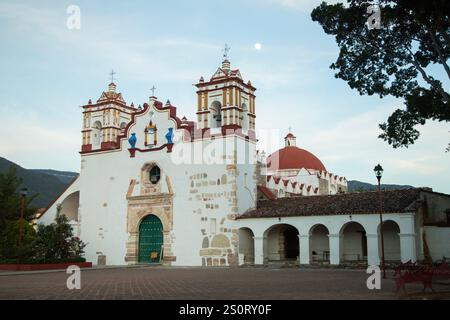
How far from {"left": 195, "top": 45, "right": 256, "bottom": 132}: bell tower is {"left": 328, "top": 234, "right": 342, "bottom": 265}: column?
8438 millimetres

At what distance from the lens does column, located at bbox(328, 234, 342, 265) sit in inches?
991

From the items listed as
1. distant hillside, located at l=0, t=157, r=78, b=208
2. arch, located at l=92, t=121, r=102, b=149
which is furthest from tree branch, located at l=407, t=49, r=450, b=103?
distant hillside, located at l=0, t=157, r=78, b=208

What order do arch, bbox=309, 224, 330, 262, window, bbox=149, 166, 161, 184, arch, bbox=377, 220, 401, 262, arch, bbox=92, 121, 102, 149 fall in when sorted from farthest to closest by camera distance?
1. arch, bbox=92, 121, 102, 149
2. window, bbox=149, 166, 161, 184
3. arch, bbox=309, 224, 330, 262
4. arch, bbox=377, 220, 401, 262

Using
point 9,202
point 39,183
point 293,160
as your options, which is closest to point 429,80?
point 293,160

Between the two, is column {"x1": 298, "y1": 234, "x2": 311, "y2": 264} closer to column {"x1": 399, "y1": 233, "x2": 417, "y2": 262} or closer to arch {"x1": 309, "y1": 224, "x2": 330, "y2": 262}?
arch {"x1": 309, "y1": 224, "x2": 330, "y2": 262}

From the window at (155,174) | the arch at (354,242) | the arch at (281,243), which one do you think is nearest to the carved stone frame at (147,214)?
the window at (155,174)

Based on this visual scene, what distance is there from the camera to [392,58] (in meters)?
17.2

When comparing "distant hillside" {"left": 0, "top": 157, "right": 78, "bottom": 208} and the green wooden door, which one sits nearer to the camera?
the green wooden door

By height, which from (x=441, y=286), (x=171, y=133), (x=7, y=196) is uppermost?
(x=171, y=133)

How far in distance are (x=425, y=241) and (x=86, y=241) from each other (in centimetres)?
2107

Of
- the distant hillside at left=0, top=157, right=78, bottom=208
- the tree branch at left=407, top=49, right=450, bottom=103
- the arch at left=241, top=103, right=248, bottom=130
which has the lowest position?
the tree branch at left=407, top=49, right=450, bottom=103
